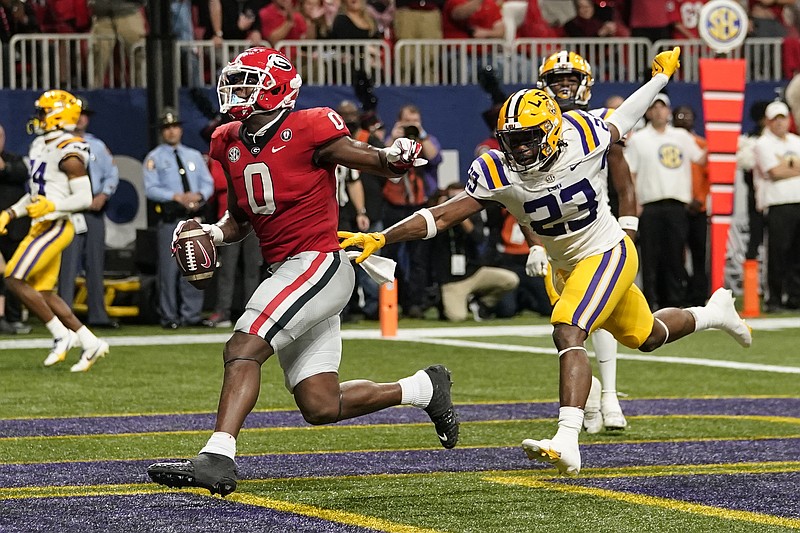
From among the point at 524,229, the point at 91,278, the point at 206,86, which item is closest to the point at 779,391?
the point at 524,229

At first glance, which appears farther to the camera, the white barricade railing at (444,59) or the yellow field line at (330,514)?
the white barricade railing at (444,59)

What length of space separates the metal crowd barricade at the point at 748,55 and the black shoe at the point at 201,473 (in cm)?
1315

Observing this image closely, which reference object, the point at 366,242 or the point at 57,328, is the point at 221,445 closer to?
the point at 366,242

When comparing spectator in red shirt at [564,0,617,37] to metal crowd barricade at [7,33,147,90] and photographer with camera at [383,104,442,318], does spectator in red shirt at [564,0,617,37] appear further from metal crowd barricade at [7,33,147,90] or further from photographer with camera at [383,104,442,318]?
metal crowd barricade at [7,33,147,90]

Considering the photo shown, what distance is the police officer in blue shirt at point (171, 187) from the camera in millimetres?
15070

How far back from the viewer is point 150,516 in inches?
228

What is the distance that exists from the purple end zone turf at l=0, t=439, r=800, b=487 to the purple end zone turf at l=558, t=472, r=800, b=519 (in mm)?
477

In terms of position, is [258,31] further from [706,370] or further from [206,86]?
[706,370]

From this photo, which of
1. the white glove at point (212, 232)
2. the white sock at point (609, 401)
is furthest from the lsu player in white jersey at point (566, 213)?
the white sock at point (609, 401)

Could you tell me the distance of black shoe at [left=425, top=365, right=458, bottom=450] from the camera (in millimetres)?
7246

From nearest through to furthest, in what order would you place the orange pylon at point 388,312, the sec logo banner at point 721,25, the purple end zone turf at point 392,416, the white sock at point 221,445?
the white sock at point 221,445
the purple end zone turf at point 392,416
the orange pylon at point 388,312
the sec logo banner at point 721,25

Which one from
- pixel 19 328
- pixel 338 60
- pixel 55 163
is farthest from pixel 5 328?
pixel 338 60

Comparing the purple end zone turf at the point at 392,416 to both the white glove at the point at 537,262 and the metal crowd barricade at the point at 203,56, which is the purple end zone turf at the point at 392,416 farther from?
the metal crowd barricade at the point at 203,56

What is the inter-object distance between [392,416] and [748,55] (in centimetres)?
1069
